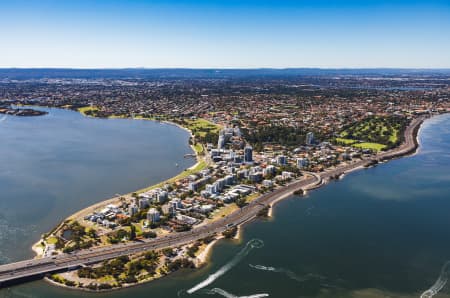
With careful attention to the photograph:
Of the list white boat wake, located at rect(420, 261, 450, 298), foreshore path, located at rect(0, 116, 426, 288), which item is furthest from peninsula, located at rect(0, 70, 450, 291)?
white boat wake, located at rect(420, 261, 450, 298)

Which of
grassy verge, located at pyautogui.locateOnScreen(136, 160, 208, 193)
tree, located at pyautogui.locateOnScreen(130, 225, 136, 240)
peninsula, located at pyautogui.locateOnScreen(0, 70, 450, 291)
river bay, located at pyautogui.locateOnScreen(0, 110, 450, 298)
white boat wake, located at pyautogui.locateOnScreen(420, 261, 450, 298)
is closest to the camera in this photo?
white boat wake, located at pyautogui.locateOnScreen(420, 261, 450, 298)

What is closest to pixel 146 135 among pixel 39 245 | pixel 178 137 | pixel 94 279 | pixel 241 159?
pixel 178 137

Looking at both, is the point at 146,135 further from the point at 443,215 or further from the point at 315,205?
the point at 443,215

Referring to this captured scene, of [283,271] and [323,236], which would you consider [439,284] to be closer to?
[323,236]

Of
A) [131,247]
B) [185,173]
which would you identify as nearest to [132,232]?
[131,247]

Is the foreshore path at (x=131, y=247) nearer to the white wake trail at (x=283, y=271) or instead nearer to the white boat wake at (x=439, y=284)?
the white wake trail at (x=283, y=271)

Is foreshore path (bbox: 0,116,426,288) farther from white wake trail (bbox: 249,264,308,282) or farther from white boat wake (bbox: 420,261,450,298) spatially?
white boat wake (bbox: 420,261,450,298)
